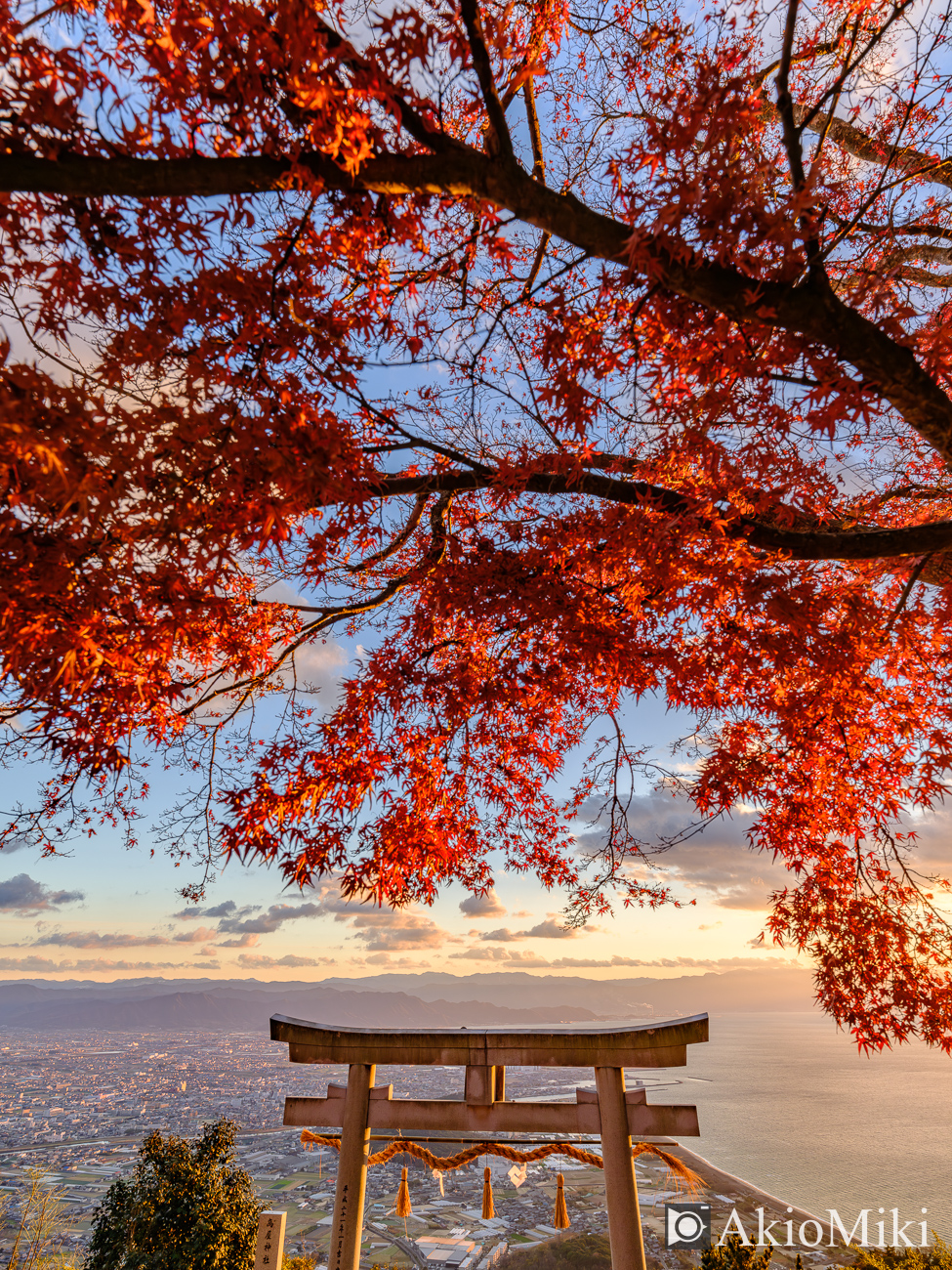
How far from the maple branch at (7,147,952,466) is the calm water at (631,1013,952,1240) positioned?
15861 mm

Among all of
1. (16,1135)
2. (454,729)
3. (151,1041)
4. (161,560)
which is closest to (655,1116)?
(454,729)

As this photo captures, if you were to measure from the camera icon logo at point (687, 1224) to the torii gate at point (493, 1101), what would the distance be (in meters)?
1.75

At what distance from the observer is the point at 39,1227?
12.6m

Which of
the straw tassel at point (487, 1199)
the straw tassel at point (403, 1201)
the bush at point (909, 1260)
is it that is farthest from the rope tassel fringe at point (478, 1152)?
the bush at point (909, 1260)

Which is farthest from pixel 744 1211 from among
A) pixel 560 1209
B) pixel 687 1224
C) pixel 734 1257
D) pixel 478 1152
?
pixel 478 1152

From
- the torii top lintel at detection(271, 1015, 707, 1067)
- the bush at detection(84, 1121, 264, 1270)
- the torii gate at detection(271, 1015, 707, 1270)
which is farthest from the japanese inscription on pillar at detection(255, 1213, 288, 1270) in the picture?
the bush at detection(84, 1121, 264, 1270)

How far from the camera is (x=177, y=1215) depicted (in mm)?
10992

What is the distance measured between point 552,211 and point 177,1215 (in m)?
15.8

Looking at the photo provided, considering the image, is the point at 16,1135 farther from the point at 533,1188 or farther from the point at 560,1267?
the point at 560,1267

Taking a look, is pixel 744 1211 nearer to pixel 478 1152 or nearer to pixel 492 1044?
pixel 478 1152

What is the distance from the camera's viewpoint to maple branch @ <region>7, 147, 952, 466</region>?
240 cm

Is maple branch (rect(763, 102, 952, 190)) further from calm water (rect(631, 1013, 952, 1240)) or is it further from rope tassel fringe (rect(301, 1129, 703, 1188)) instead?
calm water (rect(631, 1013, 952, 1240))

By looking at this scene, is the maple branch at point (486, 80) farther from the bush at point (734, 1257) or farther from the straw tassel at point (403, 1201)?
the bush at point (734, 1257)

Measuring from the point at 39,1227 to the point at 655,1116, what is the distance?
50.9 feet
